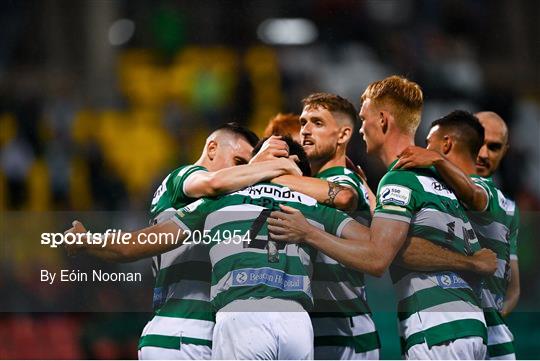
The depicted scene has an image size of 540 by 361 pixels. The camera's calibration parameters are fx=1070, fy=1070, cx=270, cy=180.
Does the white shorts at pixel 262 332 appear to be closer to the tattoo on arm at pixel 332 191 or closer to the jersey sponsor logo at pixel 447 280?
the tattoo on arm at pixel 332 191

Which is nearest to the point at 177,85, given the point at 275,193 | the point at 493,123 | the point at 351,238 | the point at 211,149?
the point at 211,149

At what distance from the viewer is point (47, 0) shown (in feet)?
15.3

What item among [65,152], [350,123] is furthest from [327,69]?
[65,152]

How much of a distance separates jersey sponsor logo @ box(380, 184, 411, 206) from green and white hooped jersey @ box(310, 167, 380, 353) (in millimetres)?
105

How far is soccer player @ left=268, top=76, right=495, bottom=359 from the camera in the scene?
437cm

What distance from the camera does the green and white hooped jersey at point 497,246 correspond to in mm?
4574

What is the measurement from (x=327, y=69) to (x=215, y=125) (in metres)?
0.54

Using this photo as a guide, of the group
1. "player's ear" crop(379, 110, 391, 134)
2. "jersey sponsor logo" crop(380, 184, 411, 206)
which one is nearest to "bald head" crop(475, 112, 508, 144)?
"player's ear" crop(379, 110, 391, 134)

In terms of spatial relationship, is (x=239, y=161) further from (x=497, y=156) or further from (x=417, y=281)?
(x=497, y=156)

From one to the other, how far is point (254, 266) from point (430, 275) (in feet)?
2.44

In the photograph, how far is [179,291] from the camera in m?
4.48

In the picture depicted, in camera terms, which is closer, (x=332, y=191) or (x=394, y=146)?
(x=332, y=191)

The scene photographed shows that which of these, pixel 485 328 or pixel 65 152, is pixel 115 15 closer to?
pixel 65 152

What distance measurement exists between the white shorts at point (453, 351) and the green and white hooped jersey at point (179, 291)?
858 millimetres
